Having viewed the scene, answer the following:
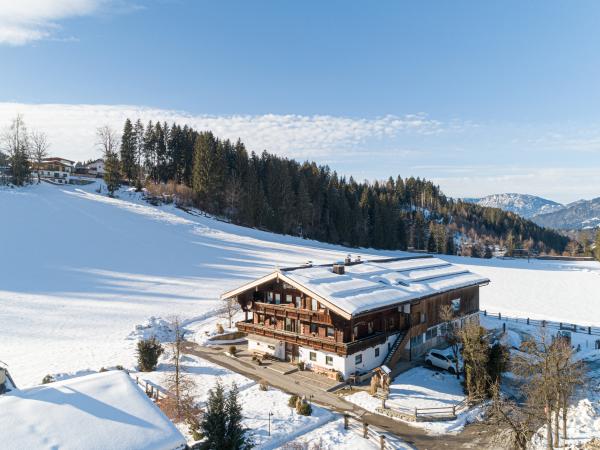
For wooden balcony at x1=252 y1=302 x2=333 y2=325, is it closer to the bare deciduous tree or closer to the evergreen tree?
the bare deciduous tree

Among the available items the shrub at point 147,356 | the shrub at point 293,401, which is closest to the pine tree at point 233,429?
the shrub at point 293,401

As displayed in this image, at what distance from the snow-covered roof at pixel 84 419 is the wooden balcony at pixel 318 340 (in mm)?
13894

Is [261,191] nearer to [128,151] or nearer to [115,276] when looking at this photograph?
[128,151]

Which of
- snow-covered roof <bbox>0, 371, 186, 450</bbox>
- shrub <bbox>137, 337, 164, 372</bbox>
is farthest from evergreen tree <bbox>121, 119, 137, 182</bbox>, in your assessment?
snow-covered roof <bbox>0, 371, 186, 450</bbox>

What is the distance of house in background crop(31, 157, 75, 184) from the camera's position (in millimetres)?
100562

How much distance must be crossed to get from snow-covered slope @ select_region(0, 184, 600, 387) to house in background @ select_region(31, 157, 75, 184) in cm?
1261

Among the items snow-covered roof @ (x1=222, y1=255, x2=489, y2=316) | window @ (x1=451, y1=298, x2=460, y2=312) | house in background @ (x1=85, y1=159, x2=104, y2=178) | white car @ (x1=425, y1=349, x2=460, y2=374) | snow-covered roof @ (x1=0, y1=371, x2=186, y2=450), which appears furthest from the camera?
house in background @ (x1=85, y1=159, x2=104, y2=178)

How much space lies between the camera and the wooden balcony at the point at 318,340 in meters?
26.4

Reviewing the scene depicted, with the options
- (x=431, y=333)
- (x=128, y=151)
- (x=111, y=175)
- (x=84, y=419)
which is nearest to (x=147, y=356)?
(x=84, y=419)

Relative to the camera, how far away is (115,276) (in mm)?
50406

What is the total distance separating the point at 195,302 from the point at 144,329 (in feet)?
29.7

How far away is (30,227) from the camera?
208 ft

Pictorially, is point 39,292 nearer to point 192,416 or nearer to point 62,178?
point 192,416

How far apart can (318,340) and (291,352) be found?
3755mm
